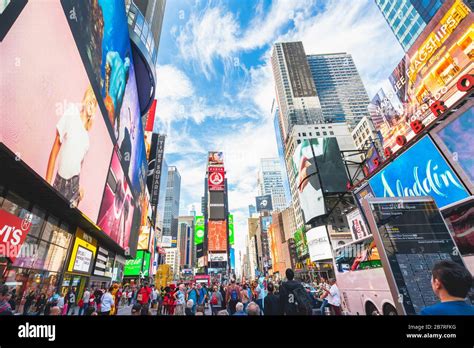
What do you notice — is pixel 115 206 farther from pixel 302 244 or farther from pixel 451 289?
pixel 302 244

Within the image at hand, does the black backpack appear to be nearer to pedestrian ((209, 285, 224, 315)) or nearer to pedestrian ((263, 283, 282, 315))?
pedestrian ((263, 283, 282, 315))

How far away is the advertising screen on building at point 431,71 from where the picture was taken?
1068 centimetres

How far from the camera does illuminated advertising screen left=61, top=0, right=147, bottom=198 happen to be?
9.10m

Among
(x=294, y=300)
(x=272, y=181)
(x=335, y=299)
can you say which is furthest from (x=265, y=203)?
(x=294, y=300)

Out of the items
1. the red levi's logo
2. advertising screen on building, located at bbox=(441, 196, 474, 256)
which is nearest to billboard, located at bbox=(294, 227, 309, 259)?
advertising screen on building, located at bbox=(441, 196, 474, 256)

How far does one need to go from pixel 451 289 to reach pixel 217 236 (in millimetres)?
69850

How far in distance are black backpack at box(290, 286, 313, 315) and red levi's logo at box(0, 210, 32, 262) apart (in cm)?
942

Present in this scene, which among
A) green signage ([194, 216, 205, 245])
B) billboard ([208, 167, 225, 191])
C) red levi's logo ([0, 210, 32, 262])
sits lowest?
red levi's logo ([0, 210, 32, 262])

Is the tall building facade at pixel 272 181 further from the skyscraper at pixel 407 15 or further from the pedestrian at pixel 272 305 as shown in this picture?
the pedestrian at pixel 272 305

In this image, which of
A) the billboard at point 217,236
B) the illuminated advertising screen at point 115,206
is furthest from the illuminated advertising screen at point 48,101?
the billboard at point 217,236

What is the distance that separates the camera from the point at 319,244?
117ft

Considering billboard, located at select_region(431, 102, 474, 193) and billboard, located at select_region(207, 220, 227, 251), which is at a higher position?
billboard, located at select_region(207, 220, 227, 251)
